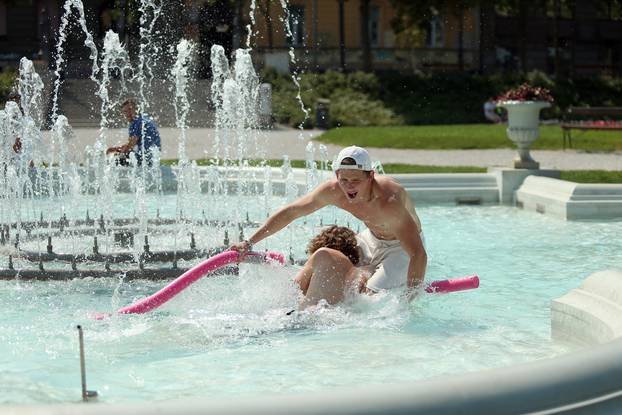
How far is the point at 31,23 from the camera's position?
4344 cm

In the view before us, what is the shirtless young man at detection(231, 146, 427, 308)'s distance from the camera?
22.6 ft

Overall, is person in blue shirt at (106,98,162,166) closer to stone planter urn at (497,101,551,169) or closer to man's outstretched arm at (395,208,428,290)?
stone planter urn at (497,101,551,169)

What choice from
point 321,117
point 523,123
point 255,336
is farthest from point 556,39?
point 255,336

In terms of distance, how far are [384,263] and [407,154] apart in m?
13.4

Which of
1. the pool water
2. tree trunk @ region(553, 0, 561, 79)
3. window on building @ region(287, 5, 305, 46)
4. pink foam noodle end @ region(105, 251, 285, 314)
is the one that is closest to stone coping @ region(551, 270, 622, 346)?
the pool water

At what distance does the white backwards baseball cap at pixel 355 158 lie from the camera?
6.63 meters

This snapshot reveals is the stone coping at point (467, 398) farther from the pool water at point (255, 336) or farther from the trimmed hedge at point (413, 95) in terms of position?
the trimmed hedge at point (413, 95)

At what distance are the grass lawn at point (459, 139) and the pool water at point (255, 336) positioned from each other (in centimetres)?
1255

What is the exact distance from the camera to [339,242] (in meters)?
7.25

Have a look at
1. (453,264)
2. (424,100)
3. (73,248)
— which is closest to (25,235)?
(73,248)

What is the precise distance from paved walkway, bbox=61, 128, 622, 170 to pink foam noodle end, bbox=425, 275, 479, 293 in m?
10.5

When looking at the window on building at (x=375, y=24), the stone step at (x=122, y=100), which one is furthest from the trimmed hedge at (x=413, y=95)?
the window on building at (x=375, y=24)

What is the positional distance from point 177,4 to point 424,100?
28.4 ft

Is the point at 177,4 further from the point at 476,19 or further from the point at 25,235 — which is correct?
the point at 25,235
